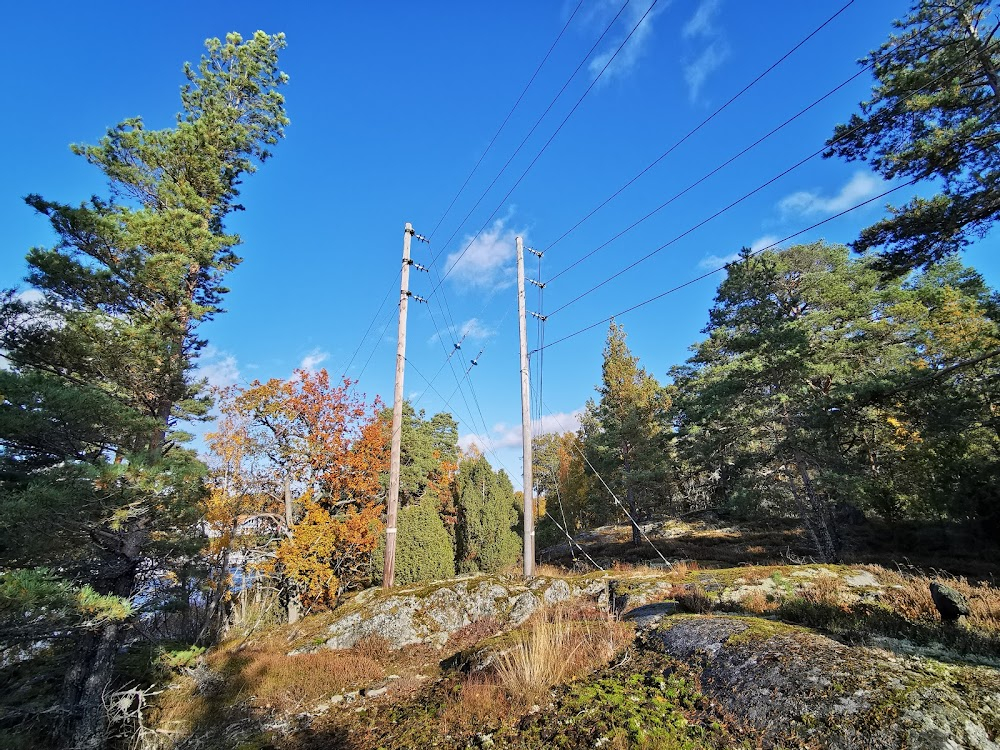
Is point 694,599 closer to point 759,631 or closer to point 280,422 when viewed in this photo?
point 759,631

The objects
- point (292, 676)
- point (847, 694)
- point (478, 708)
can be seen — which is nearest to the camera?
point (847, 694)

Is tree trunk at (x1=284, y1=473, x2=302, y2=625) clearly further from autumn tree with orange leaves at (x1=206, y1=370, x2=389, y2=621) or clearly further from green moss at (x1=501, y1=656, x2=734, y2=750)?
green moss at (x1=501, y1=656, x2=734, y2=750)

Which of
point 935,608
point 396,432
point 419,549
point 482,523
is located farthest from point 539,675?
point 482,523

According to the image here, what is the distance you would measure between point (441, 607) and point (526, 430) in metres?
5.06

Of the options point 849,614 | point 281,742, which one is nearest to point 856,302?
point 849,614

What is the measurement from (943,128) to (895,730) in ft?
40.6

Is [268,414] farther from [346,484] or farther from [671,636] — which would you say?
[671,636]

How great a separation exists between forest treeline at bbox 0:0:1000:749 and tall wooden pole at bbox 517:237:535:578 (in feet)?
10.8

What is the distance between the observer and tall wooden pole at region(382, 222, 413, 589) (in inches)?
416

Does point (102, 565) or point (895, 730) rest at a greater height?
point (102, 565)

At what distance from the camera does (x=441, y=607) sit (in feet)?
29.3

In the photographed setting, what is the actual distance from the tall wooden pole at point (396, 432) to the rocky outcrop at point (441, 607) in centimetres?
93

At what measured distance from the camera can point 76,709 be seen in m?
6.23

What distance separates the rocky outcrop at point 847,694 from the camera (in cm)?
264
